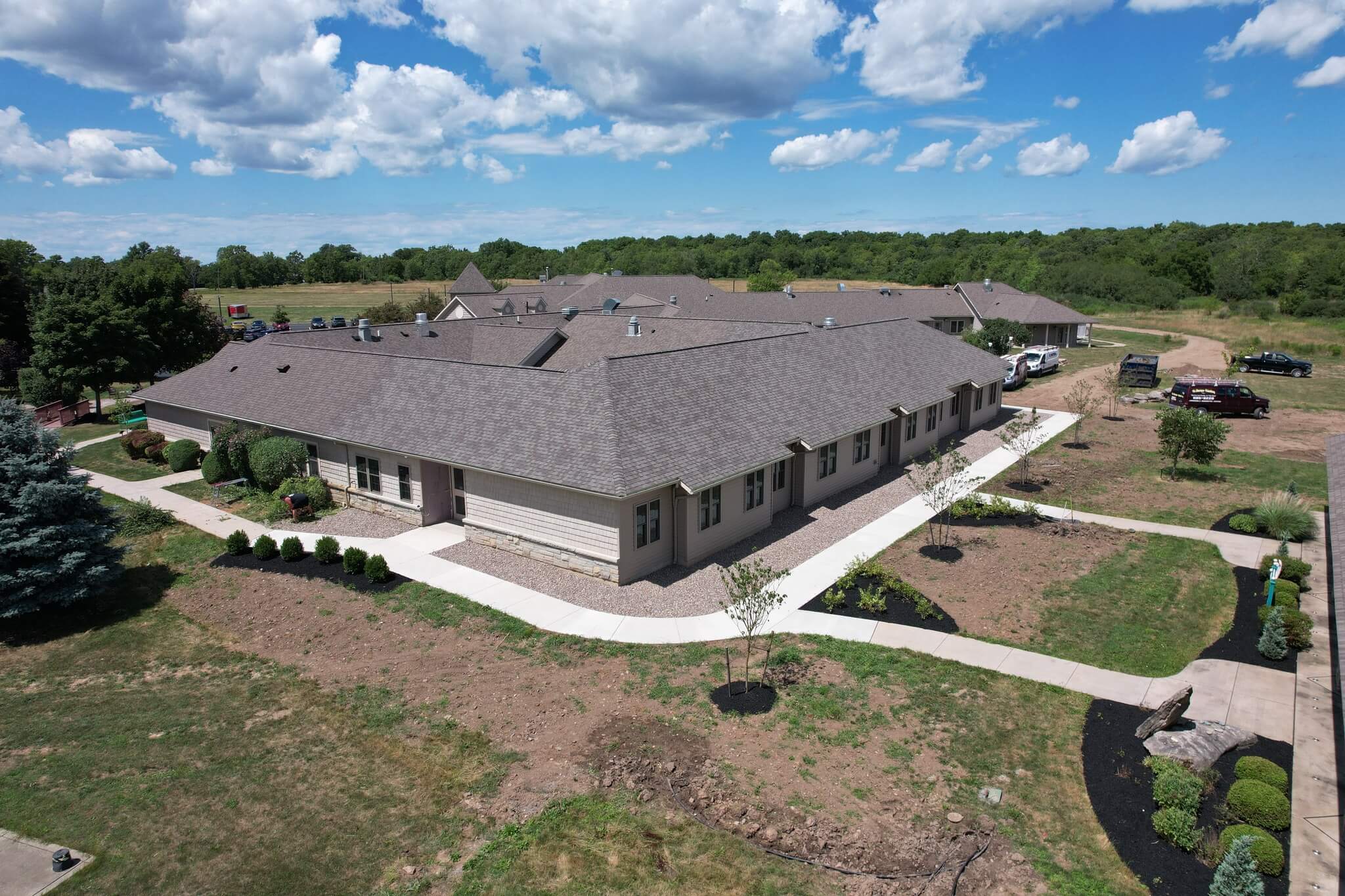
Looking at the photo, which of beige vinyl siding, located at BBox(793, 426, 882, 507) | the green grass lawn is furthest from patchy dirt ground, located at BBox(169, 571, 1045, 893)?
the green grass lawn

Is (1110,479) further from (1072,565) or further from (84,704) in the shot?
(84,704)

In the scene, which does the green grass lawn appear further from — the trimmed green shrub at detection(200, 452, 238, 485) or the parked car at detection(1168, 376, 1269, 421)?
the parked car at detection(1168, 376, 1269, 421)

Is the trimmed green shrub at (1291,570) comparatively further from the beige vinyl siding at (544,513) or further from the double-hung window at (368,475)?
the double-hung window at (368,475)

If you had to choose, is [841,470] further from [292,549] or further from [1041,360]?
[1041,360]

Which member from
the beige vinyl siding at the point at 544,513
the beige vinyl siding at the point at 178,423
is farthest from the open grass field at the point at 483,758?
the beige vinyl siding at the point at 178,423

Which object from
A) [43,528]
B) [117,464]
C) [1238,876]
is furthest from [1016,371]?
[117,464]

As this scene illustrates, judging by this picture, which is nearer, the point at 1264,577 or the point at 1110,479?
the point at 1264,577

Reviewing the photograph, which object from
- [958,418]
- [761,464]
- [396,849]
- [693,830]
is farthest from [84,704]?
[958,418]
